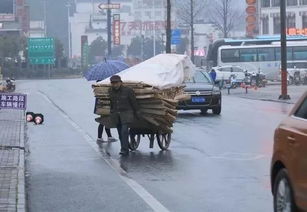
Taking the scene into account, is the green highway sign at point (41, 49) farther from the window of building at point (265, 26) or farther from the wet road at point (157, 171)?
the wet road at point (157, 171)

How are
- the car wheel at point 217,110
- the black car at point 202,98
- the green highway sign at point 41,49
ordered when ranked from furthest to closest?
the green highway sign at point 41,49, the car wheel at point 217,110, the black car at point 202,98

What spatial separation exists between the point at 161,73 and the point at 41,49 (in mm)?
66036

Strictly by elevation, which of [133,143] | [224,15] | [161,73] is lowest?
[133,143]

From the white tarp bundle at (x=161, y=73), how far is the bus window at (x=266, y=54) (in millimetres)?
45814

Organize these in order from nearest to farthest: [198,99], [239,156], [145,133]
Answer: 1. [239,156]
2. [145,133]
3. [198,99]

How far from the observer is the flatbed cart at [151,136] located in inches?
649

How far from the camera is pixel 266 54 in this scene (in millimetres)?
63656

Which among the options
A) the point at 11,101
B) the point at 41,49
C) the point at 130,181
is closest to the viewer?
the point at 130,181

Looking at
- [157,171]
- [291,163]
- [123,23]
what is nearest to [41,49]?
[123,23]

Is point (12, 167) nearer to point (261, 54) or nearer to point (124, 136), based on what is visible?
point (124, 136)

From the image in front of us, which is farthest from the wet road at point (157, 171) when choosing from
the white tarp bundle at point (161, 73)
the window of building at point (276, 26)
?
the window of building at point (276, 26)

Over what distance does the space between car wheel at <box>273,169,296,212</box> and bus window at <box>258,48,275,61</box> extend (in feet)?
182

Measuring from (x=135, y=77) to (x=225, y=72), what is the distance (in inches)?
1633

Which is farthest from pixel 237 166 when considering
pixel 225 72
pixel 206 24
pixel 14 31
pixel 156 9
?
pixel 156 9
